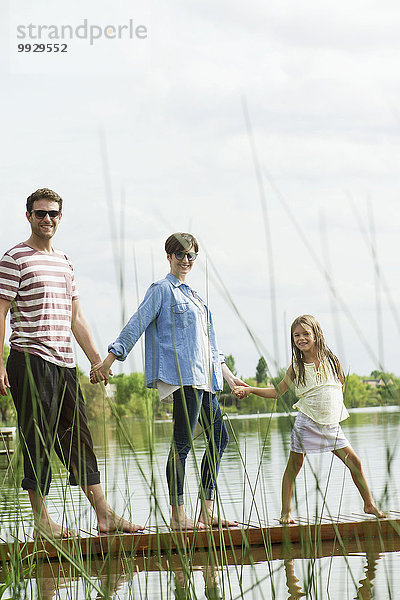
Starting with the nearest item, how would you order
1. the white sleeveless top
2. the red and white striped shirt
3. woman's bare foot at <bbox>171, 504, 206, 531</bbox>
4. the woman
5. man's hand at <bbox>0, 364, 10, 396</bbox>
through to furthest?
woman's bare foot at <bbox>171, 504, 206, 531</bbox>
man's hand at <bbox>0, 364, 10, 396</bbox>
the red and white striped shirt
the woman
the white sleeveless top

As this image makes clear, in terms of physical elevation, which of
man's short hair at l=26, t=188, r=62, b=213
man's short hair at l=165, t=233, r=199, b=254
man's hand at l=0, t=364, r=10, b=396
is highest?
man's short hair at l=26, t=188, r=62, b=213

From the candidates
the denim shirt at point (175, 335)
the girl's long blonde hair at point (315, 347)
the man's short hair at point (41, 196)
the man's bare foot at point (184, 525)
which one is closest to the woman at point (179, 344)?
the denim shirt at point (175, 335)

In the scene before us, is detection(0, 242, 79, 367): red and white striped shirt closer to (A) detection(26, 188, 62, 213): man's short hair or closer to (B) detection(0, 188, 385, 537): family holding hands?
(B) detection(0, 188, 385, 537): family holding hands

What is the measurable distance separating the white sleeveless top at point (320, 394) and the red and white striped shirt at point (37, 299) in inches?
55.1

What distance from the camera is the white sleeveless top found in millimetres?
4605

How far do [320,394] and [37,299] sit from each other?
5.64ft

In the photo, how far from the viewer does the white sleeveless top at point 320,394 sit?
4.61 meters

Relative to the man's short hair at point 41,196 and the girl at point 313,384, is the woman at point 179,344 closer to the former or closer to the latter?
the girl at point 313,384

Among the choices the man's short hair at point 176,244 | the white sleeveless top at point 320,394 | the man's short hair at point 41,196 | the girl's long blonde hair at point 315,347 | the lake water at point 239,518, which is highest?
the man's short hair at point 41,196

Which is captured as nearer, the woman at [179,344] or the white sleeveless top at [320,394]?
the woman at [179,344]

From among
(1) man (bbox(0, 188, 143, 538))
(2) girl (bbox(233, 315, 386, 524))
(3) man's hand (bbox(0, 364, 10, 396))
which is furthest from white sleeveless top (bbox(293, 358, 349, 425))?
(3) man's hand (bbox(0, 364, 10, 396))

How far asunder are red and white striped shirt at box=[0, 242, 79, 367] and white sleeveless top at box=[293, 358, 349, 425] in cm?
140

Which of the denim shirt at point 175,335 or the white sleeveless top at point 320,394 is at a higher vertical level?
the denim shirt at point 175,335

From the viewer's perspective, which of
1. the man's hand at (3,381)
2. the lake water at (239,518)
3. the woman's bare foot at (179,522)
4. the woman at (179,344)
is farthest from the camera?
the woman at (179,344)
